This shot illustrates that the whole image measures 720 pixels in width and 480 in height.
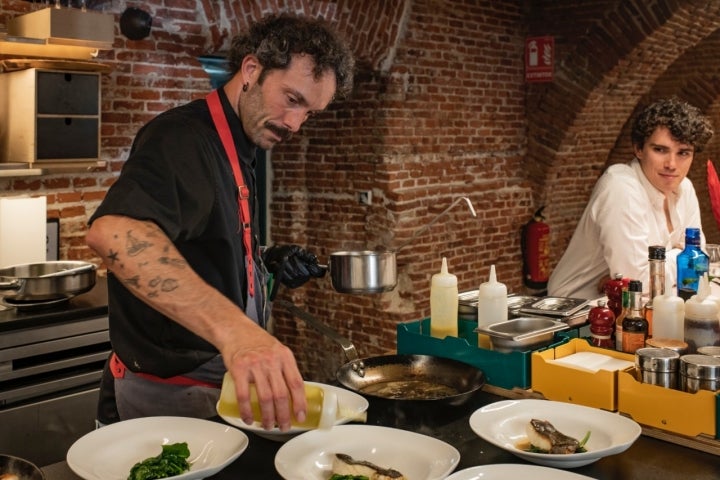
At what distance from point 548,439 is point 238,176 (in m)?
1.11

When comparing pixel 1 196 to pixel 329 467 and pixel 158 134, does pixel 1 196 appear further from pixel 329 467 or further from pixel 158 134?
pixel 329 467

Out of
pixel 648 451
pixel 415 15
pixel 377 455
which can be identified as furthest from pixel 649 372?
pixel 415 15

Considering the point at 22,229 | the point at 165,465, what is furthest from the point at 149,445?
the point at 22,229

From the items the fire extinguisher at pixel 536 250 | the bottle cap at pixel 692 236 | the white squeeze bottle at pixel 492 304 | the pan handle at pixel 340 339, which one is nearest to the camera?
the pan handle at pixel 340 339

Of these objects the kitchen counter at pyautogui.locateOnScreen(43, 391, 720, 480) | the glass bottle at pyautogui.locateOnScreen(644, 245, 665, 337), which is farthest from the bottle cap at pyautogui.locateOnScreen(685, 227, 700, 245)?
the kitchen counter at pyautogui.locateOnScreen(43, 391, 720, 480)

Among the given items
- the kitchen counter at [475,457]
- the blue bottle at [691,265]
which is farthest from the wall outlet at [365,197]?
the kitchen counter at [475,457]

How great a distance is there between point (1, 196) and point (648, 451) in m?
3.36

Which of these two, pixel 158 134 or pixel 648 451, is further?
pixel 158 134

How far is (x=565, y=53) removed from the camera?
21.0 feet

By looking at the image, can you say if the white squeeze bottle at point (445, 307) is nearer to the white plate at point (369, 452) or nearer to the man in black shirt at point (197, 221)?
the man in black shirt at point (197, 221)

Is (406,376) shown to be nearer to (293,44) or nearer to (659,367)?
(659,367)

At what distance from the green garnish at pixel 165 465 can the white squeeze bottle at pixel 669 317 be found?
4.62 ft

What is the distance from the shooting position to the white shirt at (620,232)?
3.39 m

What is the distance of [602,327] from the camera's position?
240 cm
